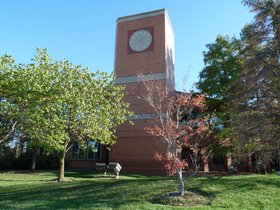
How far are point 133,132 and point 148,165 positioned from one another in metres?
3.49

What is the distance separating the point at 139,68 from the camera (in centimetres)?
2923

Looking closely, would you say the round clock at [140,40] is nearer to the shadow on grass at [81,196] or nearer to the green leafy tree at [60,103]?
the green leafy tree at [60,103]

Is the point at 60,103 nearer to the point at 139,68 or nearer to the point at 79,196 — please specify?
the point at 79,196

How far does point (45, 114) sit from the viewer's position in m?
14.0

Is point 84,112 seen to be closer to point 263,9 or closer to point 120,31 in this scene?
point 263,9

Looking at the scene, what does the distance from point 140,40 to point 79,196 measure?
70.2ft

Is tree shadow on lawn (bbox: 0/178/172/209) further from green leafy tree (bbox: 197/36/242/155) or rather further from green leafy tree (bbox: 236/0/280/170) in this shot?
green leafy tree (bbox: 197/36/242/155)

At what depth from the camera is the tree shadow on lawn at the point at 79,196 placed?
10109 millimetres

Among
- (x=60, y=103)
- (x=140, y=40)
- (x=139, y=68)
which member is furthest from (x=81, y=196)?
(x=140, y=40)

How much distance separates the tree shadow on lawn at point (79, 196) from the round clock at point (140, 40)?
1906 cm

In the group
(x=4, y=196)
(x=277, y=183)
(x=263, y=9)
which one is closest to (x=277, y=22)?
(x=263, y=9)

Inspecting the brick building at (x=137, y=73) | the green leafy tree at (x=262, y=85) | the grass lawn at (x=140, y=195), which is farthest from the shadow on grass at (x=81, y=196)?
the brick building at (x=137, y=73)

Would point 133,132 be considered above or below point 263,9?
below

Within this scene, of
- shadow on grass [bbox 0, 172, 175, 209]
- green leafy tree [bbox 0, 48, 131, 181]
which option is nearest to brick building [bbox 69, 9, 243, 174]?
green leafy tree [bbox 0, 48, 131, 181]
